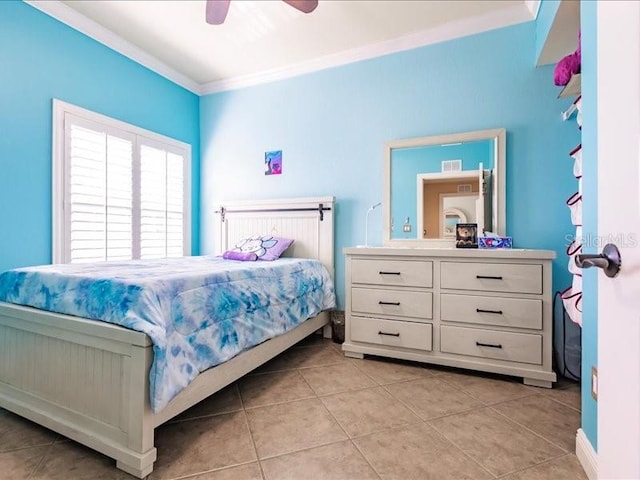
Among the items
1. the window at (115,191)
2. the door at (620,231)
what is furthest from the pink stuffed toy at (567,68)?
the window at (115,191)

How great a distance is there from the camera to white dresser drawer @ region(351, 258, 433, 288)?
7.23 ft

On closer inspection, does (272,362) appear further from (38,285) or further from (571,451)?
(571,451)

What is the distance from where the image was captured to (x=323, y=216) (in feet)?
9.81

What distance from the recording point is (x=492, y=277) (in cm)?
204

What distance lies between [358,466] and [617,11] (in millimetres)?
1531

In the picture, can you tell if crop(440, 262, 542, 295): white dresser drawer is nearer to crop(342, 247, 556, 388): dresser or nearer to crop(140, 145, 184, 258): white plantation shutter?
crop(342, 247, 556, 388): dresser

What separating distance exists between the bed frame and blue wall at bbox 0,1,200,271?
954 mm

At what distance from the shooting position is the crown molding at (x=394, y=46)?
8.09 feet

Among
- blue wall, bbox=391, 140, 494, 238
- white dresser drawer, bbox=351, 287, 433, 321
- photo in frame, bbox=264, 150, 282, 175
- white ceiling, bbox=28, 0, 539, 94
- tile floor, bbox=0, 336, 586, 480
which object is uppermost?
white ceiling, bbox=28, 0, 539, 94

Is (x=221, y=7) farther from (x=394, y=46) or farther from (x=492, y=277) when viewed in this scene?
(x=492, y=277)

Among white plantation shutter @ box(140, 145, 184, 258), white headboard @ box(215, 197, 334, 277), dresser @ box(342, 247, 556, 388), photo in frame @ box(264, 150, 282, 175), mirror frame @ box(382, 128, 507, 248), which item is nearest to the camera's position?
dresser @ box(342, 247, 556, 388)

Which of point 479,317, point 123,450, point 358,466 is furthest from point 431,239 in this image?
point 123,450

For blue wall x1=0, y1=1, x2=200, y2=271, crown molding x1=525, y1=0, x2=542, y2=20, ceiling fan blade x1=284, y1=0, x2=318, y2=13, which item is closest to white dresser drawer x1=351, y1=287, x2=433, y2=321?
ceiling fan blade x1=284, y1=0, x2=318, y2=13

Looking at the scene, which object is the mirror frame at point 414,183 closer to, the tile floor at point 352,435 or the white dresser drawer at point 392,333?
the white dresser drawer at point 392,333
